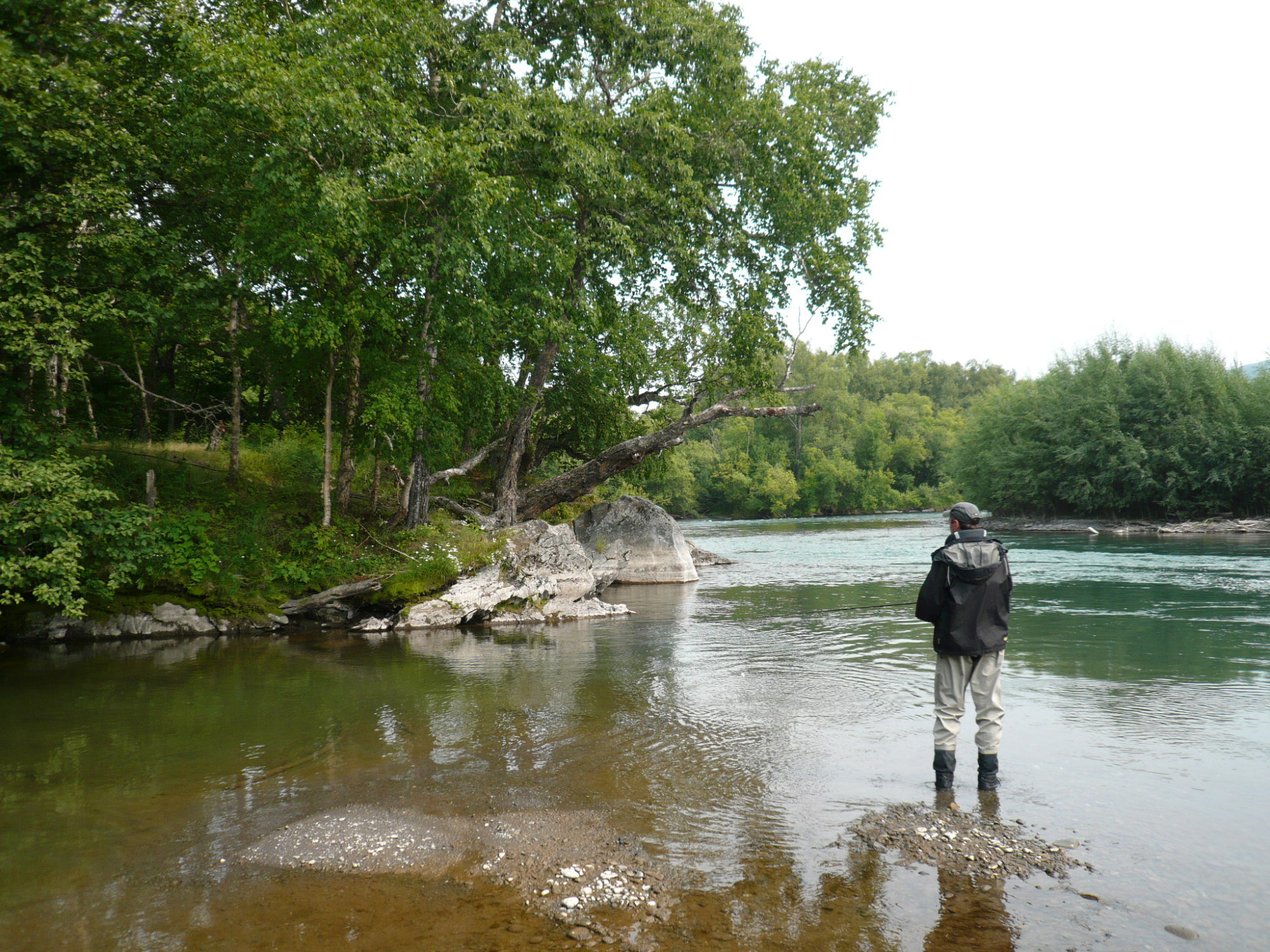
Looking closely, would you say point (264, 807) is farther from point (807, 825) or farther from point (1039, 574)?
point (1039, 574)

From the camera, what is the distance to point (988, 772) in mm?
5969

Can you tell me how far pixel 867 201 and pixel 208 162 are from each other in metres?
15.5

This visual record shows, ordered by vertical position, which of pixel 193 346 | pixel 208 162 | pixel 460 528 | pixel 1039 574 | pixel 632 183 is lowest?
pixel 1039 574

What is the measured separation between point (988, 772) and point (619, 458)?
60.8ft

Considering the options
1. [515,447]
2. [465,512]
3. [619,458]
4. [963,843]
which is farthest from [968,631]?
[619,458]

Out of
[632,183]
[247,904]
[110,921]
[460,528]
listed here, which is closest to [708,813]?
[247,904]

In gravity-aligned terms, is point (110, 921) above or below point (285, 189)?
below

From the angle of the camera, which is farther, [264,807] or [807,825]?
[264,807]

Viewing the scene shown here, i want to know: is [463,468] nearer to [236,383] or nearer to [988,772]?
[236,383]

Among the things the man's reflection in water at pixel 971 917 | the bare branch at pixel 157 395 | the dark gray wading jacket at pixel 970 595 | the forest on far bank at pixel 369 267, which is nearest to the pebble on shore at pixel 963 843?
the man's reflection in water at pixel 971 917

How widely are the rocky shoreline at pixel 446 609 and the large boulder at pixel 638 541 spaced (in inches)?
155

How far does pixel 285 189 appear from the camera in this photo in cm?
1284

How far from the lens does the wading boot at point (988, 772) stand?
5.96m

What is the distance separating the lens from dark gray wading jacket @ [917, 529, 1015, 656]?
5.91m
